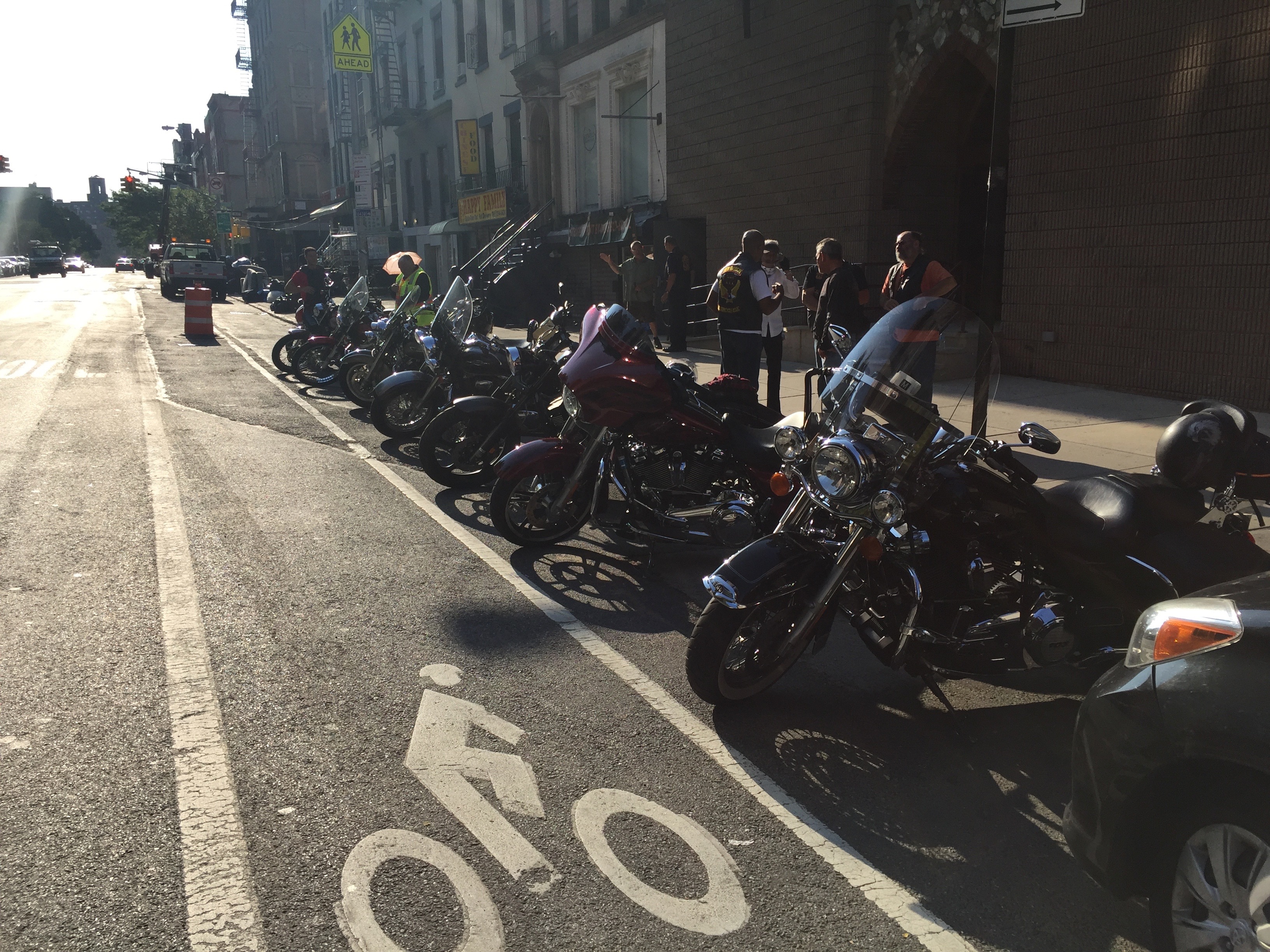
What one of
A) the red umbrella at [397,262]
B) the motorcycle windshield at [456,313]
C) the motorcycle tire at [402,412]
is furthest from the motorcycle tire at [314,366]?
the motorcycle windshield at [456,313]

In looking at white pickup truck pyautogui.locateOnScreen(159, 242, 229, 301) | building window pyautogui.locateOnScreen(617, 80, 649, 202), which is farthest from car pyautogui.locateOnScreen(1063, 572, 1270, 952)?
white pickup truck pyautogui.locateOnScreen(159, 242, 229, 301)

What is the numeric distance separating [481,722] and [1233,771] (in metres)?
2.62

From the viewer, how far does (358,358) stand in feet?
39.7

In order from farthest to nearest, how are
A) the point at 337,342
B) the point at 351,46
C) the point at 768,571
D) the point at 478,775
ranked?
the point at 351,46, the point at 337,342, the point at 768,571, the point at 478,775

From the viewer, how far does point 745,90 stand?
59.6 ft

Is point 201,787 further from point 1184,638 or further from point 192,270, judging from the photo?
point 192,270

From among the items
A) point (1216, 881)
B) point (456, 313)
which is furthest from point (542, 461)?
point (1216, 881)

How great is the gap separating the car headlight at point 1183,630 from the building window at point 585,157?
25043mm

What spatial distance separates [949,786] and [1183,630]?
1.38 meters

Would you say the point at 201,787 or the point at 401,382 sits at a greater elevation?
the point at 401,382

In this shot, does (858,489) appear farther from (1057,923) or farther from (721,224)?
(721,224)

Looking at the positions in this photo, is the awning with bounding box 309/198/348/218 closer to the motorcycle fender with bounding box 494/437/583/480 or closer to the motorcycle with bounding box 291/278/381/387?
the motorcycle with bounding box 291/278/381/387

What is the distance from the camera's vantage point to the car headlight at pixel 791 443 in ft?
13.5

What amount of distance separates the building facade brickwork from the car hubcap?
9473mm
